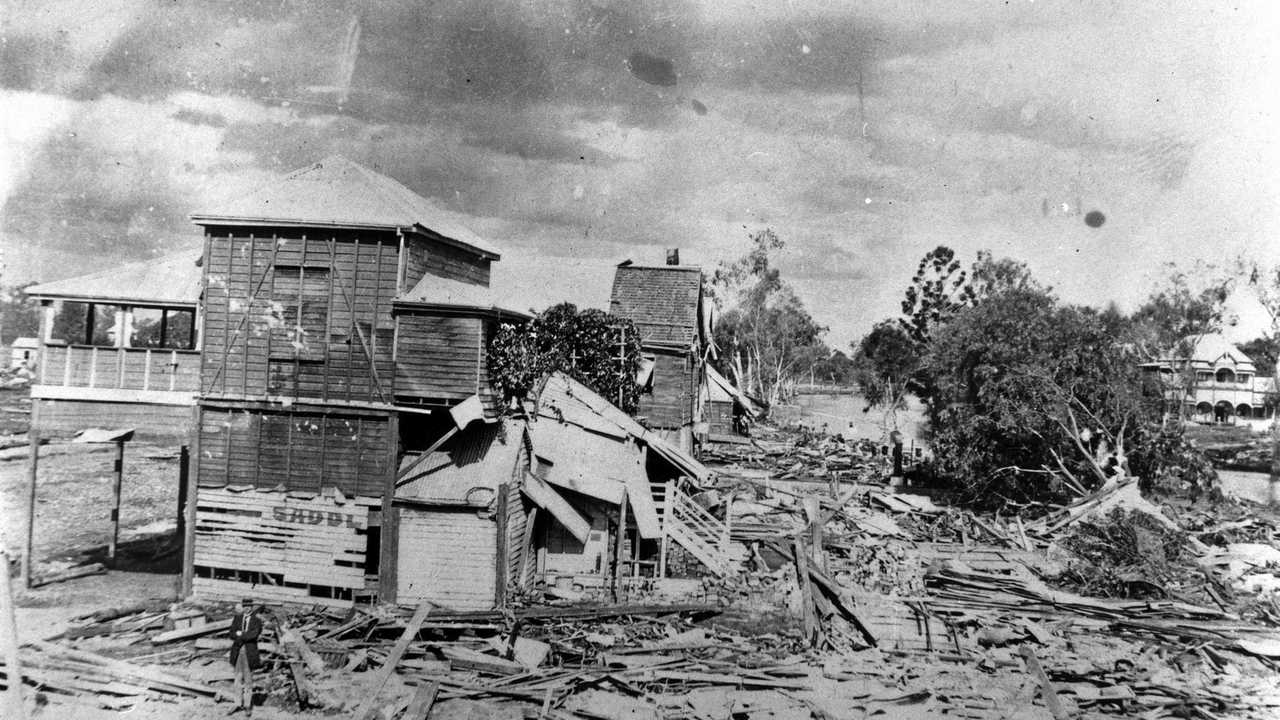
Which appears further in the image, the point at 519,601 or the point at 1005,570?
the point at 1005,570

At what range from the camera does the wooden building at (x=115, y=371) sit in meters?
17.4

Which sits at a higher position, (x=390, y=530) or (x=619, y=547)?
(x=390, y=530)

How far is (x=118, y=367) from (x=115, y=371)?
0.38 feet

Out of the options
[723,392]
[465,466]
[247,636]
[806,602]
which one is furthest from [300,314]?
[723,392]

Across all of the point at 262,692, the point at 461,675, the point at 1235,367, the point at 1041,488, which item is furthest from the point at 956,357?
the point at 1235,367

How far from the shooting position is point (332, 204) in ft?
56.6

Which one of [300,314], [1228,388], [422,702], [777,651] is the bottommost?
[422,702]

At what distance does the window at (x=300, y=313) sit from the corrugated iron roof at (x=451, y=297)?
1.97 m

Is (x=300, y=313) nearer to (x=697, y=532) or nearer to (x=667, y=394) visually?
(x=697, y=532)

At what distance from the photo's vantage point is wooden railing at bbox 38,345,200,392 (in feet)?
57.5

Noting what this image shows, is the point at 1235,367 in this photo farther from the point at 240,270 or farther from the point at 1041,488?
the point at 240,270

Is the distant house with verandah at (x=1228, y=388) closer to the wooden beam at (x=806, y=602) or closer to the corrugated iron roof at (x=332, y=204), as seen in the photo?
the wooden beam at (x=806, y=602)

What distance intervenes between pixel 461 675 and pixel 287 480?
7021mm

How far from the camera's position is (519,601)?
16641 mm
